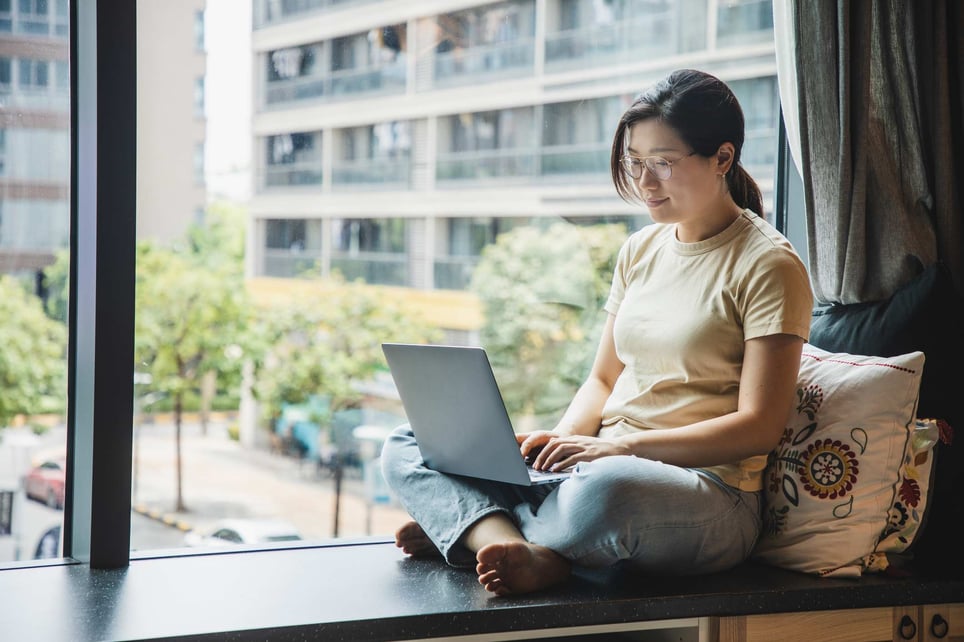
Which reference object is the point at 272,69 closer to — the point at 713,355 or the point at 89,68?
the point at 89,68

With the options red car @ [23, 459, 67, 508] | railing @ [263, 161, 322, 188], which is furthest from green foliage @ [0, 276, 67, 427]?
railing @ [263, 161, 322, 188]

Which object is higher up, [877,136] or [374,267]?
[877,136]

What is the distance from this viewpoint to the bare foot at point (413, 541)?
1642 mm

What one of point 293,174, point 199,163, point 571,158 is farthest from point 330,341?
point 571,158

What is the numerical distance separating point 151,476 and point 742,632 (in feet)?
4.23

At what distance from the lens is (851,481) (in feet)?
4.97

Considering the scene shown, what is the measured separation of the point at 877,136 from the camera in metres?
1.84

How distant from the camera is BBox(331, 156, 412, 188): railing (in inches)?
83.7

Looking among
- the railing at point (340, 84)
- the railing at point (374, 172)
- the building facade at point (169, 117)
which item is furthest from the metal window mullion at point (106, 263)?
the railing at point (374, 172)

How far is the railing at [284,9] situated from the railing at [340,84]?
5.2 inches

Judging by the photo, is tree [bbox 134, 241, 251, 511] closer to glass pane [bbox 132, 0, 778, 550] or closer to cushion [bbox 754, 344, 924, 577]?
glass pane [bbox 132, 0, 778, 550]

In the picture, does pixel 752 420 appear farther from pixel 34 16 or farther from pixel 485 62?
pixel 34 16

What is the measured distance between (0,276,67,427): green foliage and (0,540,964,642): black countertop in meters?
0.31

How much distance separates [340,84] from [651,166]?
0.84m
